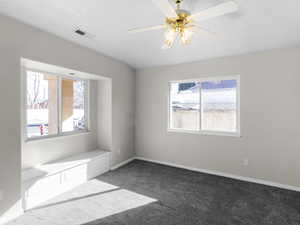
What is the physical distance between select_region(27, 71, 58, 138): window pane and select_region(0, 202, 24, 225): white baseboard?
1.15 meters

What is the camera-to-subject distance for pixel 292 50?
2861 mm

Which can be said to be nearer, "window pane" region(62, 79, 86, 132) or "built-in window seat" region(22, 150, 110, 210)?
"built-in window seat" region(22, 150, 110, 210)

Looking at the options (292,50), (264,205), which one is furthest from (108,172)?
(292,50)

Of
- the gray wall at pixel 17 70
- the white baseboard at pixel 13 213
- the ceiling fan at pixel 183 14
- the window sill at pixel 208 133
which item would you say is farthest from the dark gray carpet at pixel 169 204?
the ceiling fan at pixel 183 14

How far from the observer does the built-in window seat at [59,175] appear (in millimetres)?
2328

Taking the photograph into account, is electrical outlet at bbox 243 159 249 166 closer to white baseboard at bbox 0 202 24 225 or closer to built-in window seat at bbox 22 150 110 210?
built-in window seat at bbox 22 150 110 210

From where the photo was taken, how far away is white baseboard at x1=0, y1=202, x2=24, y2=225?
200cm

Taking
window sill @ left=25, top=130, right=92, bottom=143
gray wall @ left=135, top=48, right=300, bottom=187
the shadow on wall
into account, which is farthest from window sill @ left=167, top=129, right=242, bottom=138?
the shadow on wall

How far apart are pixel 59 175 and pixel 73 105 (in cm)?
159

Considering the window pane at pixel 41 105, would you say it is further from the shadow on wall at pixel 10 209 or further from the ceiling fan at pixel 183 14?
the ceiling fan at pixel 183 14

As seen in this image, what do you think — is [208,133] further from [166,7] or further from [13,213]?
[13,213]

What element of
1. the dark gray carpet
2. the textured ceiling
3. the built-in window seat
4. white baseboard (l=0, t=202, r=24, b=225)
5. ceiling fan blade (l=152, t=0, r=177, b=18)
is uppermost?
the textured ceiling

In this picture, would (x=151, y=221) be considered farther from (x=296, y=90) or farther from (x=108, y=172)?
(x=296, y=90)

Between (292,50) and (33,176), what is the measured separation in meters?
4.90
